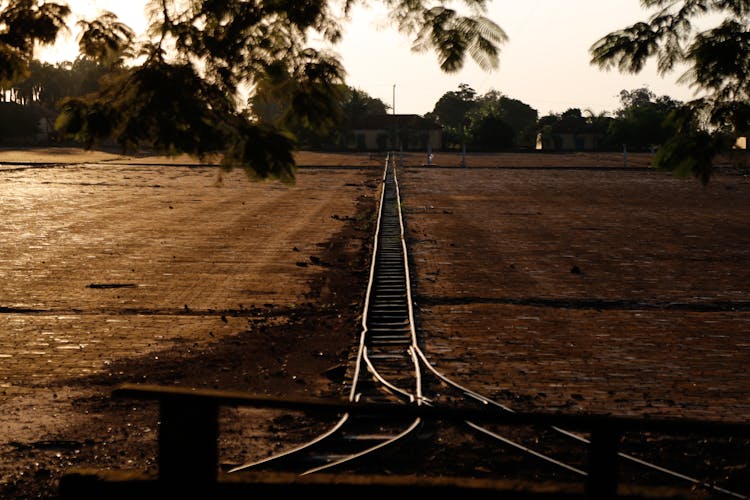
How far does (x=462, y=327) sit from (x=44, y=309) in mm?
6747

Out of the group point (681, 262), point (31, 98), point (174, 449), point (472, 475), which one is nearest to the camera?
point (174, 449)

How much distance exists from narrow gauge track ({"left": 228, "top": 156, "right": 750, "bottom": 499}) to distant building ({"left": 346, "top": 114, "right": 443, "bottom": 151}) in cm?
13705

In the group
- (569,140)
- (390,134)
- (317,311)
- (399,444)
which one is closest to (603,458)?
(399,444)

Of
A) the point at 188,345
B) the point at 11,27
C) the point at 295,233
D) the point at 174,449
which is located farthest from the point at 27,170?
the point at 174,449

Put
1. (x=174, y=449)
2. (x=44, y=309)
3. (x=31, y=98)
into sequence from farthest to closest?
1. (x=31, y=98)
2. (x=44, y=309)
3. (x=174, y=449)

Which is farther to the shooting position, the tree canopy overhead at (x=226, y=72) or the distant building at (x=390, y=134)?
the distant building at (x=390, y=134)

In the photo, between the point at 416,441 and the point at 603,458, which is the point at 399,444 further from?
the point at 603,458

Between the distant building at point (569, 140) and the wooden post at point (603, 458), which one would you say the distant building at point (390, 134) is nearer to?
the distant building at point (569, 140)

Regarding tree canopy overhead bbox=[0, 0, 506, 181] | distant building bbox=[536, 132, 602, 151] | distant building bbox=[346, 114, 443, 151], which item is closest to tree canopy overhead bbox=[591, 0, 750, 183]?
tree canopy overhead bbox=[0, 0, 506, 181]

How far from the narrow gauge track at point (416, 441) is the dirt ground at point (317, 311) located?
41cm

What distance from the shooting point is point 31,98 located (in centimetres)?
17000

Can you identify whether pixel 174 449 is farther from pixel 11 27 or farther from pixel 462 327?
pixel 462 327

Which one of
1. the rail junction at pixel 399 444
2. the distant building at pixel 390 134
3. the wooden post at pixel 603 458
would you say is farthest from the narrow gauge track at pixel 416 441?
the distant building at pixel 390 134

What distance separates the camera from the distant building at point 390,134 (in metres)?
151
